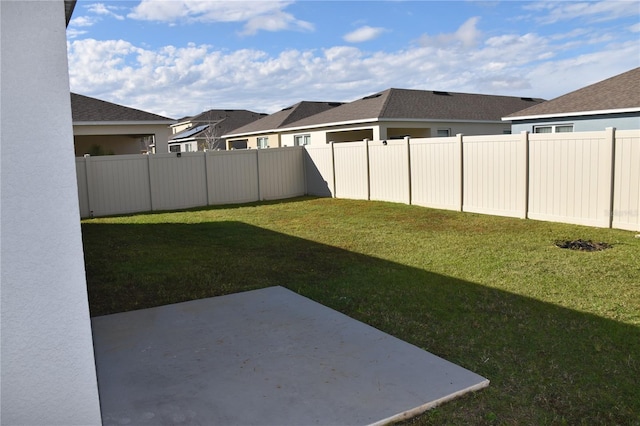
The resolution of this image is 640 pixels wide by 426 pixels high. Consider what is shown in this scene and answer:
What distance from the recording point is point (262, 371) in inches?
162

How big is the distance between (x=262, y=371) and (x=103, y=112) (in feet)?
67.0

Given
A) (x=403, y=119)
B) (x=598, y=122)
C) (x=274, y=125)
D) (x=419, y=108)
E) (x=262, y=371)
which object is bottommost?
(x=262, y=371)

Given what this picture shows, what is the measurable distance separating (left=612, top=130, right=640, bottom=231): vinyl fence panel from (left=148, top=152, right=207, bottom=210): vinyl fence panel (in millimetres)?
12889

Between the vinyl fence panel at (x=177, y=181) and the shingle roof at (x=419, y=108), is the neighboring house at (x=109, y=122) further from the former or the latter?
the shingle roof at (x=419, y=108)

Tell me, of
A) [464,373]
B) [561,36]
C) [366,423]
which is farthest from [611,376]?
[561,36]

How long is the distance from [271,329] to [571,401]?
264cm

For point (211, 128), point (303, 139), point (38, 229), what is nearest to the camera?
point (38, 229)

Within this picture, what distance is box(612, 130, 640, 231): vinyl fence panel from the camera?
32.7ft

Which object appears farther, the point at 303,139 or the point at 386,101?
the point at 303,139

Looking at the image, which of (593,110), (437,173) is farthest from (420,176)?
(593,110)

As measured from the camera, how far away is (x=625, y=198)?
33.6ft

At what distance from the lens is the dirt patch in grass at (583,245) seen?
8.95m

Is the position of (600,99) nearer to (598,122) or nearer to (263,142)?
(598,122)

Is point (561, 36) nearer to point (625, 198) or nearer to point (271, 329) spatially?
point (625, 198)
